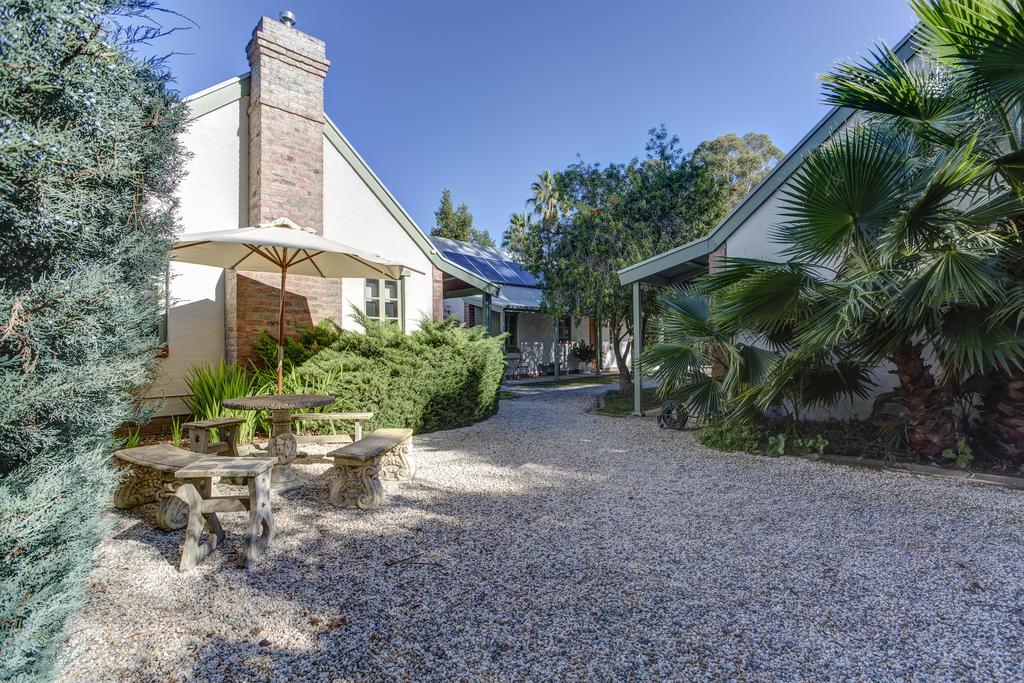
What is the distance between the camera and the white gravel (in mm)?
2273

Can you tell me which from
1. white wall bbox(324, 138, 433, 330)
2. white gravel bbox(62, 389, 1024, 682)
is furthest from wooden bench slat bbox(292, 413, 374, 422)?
white wall bbox(324, 138, 433, 330)

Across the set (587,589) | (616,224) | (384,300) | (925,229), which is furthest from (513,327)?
(587,589)

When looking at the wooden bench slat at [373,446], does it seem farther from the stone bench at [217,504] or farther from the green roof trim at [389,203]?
the green roof trim at [389,203]

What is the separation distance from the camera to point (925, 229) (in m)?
4.95

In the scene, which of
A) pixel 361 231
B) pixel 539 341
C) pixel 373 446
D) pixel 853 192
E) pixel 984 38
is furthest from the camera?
pixel 539 341

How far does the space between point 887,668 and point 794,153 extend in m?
7.34

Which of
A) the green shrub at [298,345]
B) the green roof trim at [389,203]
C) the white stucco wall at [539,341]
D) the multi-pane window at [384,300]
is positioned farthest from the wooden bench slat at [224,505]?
the white stucco wall at [539,341]

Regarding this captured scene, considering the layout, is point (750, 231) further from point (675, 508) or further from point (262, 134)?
point (262, 134)

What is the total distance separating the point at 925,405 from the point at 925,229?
2037 mm

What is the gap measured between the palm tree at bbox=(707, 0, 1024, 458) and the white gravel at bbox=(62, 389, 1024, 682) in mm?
1402

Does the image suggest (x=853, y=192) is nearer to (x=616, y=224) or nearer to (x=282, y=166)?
(x=616, y=224)

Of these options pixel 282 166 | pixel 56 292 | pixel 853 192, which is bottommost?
pixel 56 292

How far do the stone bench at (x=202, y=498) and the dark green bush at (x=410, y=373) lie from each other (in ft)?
10.3

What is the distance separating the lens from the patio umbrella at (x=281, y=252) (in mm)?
5164
